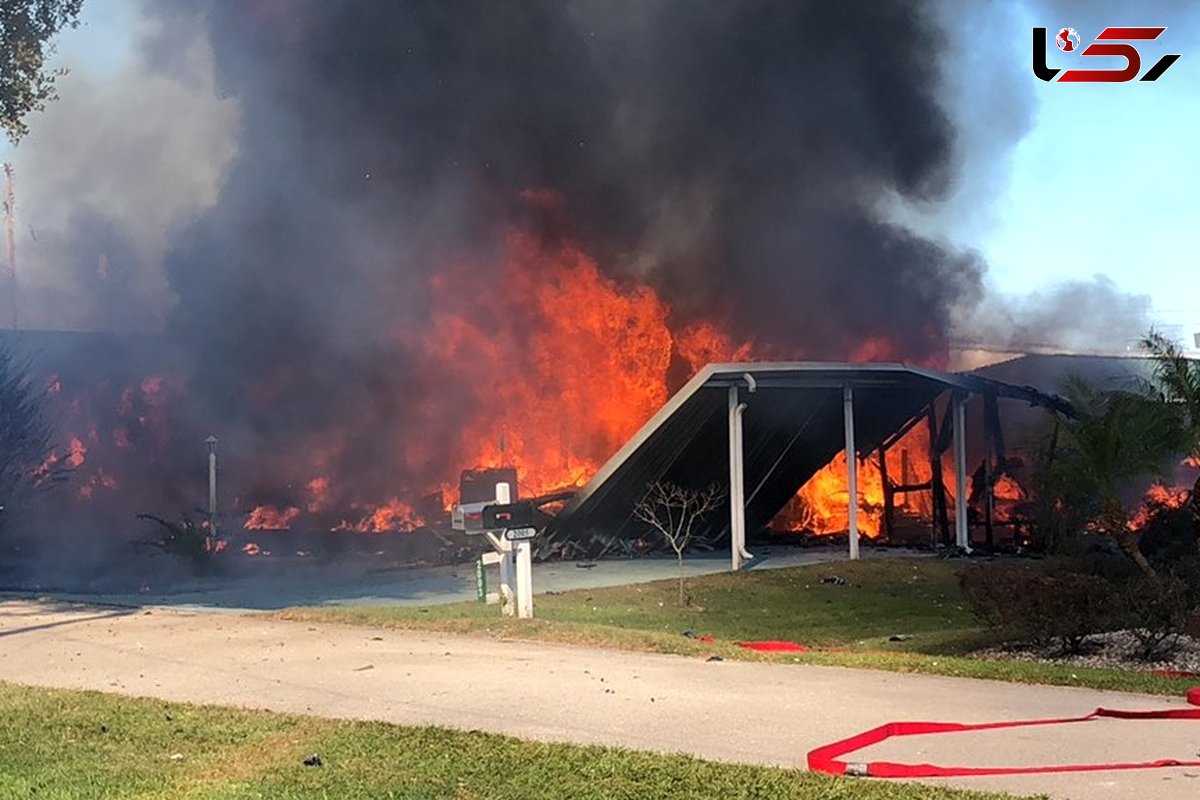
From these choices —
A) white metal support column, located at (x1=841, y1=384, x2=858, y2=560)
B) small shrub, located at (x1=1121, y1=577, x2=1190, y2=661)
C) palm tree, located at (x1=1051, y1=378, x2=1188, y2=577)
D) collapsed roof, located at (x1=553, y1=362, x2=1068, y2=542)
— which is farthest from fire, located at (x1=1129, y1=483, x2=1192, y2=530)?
small shrub, located at (x1=1121, y1=577, x2=1190, y2=661)

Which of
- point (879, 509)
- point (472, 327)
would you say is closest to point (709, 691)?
point (879, 509)

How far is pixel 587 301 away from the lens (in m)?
31.0

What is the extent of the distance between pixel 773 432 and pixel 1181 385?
11054mm

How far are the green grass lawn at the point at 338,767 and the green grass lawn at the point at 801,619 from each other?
3844 mm

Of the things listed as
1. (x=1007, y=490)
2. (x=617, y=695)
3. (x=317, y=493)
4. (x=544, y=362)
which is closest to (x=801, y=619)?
(x=617, y=695)

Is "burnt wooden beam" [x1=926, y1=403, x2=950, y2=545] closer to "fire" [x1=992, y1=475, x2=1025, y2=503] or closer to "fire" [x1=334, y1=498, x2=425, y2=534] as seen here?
"fire" [x1=992, y1=475, x2=1025, y2=503]

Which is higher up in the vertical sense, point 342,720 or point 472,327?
point 472,327

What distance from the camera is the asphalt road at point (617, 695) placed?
633cm

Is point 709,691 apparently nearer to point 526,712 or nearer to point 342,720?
point 526,712

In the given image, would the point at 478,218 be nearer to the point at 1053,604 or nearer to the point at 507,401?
the point at 507,401

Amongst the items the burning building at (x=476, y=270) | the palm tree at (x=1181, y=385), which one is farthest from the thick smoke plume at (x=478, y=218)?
the palm tree at (x=1181, y=385)

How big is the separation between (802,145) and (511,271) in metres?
8.61

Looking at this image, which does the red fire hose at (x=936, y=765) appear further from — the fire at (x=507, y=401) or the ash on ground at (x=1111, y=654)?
the fire at (x=507, y=401)

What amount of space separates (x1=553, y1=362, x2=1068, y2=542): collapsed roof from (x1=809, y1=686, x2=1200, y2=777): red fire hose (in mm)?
13530
